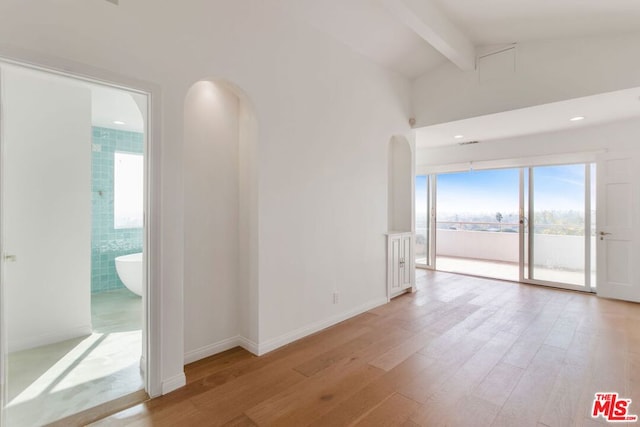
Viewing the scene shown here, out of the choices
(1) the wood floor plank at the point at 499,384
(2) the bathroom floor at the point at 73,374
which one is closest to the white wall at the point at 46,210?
(2) the bathroom floor at the point at 73,374

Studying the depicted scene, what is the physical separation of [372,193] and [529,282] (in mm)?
3557

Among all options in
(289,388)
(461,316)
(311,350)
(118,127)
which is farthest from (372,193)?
(118,127)

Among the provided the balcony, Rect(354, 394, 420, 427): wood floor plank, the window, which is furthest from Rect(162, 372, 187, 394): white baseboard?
the balcony

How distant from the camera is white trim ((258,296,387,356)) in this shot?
2.72 m

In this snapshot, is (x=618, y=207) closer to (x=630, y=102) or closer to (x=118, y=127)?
(x=630, y=102)

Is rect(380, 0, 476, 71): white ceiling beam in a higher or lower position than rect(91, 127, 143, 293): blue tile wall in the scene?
higher

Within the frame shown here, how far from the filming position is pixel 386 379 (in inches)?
89.7

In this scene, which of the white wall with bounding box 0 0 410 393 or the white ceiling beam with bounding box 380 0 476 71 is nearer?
the white wall with bounding box 0 0 410 393

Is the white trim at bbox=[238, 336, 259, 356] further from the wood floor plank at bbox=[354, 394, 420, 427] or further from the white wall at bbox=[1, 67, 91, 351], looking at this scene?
the white wall at bbox=[1, 67, 91, 351]

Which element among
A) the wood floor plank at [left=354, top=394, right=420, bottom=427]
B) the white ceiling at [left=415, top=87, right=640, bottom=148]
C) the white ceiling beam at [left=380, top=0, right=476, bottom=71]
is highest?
the white ceiling beam at [left=380, top=0, right=476, bottom=71]

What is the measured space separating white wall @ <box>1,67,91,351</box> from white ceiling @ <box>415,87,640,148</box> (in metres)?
4.52

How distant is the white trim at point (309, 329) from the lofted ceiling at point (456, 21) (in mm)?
3133

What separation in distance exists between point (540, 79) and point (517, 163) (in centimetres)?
200

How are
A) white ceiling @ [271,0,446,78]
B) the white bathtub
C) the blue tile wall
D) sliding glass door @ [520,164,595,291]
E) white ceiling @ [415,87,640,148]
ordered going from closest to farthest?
white ceiling @ [271,0,446,78] → white ceiling @ [415,87,640,148] → the white bathtub → the blue tile wall → sliding glass door @ [520,164,595,291]
